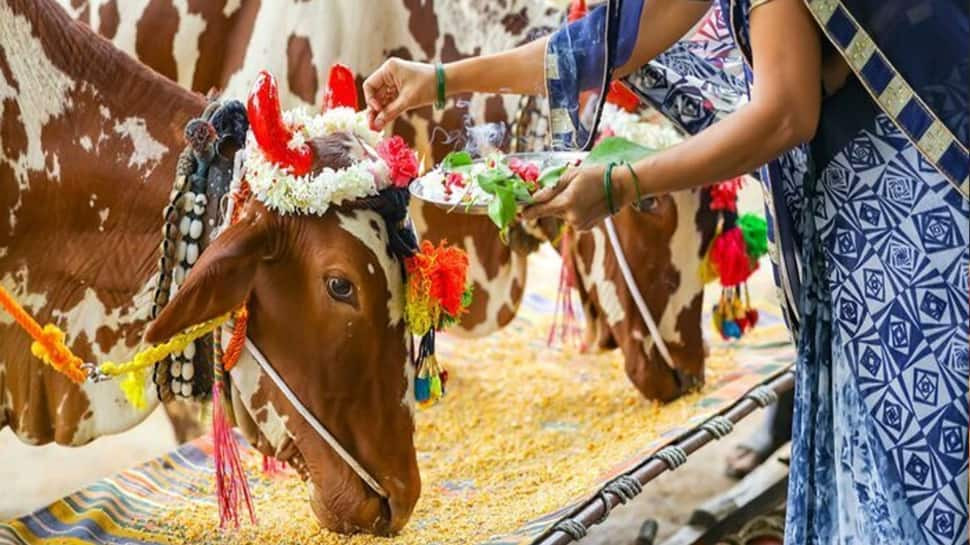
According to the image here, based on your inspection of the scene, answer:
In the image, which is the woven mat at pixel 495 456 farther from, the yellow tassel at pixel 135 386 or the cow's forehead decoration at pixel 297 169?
the cow's forehead decoration at pixel 297 169

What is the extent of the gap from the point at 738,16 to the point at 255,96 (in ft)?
2.82

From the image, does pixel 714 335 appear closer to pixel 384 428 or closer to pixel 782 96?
pixel 384 428

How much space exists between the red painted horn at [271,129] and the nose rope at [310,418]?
0.35 meters

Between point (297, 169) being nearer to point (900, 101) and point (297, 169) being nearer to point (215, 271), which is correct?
point (215, 271)

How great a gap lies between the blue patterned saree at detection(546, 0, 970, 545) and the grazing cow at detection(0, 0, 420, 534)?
732mm

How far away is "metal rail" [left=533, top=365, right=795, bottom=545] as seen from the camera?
8.75 feet

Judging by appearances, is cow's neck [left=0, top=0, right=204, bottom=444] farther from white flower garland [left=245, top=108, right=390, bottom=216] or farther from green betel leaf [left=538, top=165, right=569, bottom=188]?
green betel leaf [left=538, top=165, right=569, bottom=188]

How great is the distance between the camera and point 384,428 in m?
2.46

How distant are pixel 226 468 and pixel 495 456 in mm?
983

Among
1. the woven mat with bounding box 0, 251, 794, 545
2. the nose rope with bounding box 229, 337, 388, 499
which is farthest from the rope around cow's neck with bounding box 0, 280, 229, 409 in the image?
the woven mat with bounding box 0, 251, 794, 545

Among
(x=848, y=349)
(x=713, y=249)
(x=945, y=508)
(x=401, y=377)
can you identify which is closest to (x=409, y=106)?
(x=401, y=377)

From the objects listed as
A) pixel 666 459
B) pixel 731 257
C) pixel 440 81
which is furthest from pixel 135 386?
pixel 731 257

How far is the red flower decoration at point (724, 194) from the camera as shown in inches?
150

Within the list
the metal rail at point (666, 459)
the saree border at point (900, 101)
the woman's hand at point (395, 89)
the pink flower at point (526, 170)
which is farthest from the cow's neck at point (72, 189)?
the saree border at point (900, 101)
